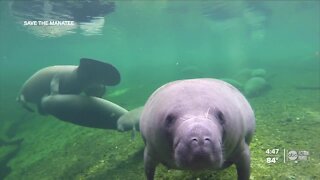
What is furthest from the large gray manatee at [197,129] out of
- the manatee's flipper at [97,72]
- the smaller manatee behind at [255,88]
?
the smaller manatee behind at [255,88]

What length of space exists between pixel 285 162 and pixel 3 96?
1579 centimetres

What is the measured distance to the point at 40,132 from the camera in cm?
1016

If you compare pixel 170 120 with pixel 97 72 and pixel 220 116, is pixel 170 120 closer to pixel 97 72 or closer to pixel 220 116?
pixel 220 116

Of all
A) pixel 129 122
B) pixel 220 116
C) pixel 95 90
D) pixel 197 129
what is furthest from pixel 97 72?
pixel 197 129

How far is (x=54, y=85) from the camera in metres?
8.68

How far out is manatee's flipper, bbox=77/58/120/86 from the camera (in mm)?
8211

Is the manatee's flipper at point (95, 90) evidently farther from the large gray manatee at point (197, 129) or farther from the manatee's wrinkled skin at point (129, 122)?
the large gray manatee at point (197, 129)

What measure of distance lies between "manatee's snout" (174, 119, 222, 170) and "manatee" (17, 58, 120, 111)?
5962mm

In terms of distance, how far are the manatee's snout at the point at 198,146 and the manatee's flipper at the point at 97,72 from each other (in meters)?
5.96

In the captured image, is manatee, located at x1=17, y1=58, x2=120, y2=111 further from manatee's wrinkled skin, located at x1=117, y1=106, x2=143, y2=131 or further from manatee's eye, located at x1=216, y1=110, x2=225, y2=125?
manatee's eye, located at x1=216, y1=110, x2=225, y2=125

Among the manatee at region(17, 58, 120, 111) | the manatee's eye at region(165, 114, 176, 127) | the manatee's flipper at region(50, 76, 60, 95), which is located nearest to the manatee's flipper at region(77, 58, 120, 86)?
the manatee at region(17, 58, 120, 111)

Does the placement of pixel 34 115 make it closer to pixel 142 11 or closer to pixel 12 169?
pixel 12 169

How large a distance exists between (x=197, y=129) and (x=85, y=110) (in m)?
5.66

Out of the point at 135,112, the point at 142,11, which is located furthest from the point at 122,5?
the point at 135,112
